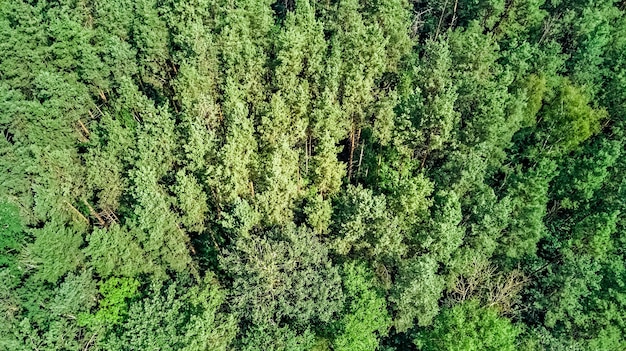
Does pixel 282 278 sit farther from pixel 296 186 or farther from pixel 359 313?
pixel 296 186

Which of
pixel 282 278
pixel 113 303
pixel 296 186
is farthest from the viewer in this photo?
pixel 296 186

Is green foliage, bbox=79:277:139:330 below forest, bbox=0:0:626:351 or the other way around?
below

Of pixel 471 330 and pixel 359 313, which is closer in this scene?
pixel 471 330

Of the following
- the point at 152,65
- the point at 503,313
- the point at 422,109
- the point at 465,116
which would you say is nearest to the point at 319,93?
the point at 422,109

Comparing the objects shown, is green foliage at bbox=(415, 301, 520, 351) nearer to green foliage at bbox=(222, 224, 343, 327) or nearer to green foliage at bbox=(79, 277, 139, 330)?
green foliage at bbox=(222, 224, 343, 327)

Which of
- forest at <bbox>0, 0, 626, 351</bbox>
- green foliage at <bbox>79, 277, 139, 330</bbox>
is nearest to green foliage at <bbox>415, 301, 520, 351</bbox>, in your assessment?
forest at <bbox>0, 0, 626, 351</bbox>

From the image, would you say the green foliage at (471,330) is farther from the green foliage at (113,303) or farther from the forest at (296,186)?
the green foliage at (113,303)

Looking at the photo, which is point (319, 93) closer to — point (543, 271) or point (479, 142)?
point (479, 142)

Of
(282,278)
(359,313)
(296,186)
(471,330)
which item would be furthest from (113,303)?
(471,330)
